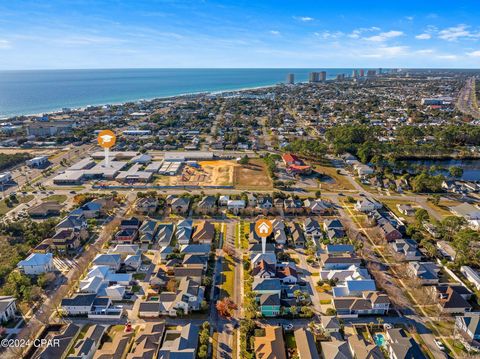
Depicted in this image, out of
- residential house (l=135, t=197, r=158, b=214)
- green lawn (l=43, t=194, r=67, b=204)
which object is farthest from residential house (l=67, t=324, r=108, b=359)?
green lawn (l=43, t=194, r=67, b=204)

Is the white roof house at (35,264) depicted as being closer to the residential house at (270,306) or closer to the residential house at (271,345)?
the residential house at (270,306)

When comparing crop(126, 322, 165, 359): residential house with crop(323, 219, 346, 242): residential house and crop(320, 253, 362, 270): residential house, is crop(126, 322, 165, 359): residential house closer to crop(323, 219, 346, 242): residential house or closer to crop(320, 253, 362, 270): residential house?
crop(320, 253, 362, 270): residential house

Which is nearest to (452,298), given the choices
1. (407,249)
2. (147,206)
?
(407,249)

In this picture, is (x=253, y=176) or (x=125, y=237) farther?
(x=253, y=176)

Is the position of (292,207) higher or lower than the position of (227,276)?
higher

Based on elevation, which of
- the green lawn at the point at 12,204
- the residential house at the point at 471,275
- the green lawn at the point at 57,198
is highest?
the residential house at the point at 471,275

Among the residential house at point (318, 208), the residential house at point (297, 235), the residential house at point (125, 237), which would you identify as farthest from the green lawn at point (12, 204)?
the residential house at point (318, 208)

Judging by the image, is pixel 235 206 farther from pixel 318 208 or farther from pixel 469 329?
pixel 469 329
